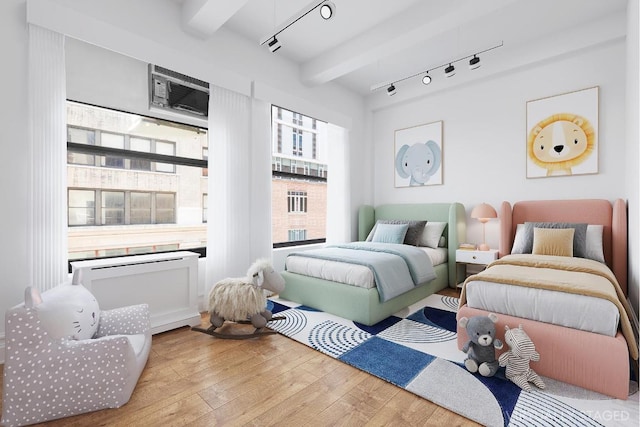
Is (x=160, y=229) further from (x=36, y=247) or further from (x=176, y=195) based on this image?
(x=36, y=247)

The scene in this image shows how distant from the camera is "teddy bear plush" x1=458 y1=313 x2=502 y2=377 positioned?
187cm

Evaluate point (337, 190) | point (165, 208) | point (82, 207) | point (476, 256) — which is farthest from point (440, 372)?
point (82, 207)

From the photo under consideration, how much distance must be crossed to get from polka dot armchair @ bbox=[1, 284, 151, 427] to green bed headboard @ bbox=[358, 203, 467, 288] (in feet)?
11.9

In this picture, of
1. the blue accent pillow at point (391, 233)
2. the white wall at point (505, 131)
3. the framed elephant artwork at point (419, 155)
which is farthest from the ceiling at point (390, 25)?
the blue accent pillow at point (391, 233)

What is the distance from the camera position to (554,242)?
2.98 m

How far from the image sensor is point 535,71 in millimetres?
3650

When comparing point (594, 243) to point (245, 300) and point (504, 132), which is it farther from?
point (245, 300)

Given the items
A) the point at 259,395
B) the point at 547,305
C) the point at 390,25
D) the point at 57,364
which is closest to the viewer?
the point at 57,364

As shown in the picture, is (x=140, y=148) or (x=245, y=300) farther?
(x=140, y=148)

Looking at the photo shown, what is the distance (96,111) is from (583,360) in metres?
4.13

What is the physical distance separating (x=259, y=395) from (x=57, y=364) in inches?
41.0

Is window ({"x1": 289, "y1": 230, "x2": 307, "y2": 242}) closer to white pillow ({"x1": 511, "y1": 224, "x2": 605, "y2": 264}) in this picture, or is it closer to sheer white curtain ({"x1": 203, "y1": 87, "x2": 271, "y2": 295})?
sheer white curtain ({"x1": 203, "y1": 87, "x2": 271, "y2": 295})

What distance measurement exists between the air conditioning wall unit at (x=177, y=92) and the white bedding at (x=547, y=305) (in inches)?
124

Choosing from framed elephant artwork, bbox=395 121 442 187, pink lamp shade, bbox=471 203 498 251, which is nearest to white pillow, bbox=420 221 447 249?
pink lamp shade, bbox=471 203 498 251
